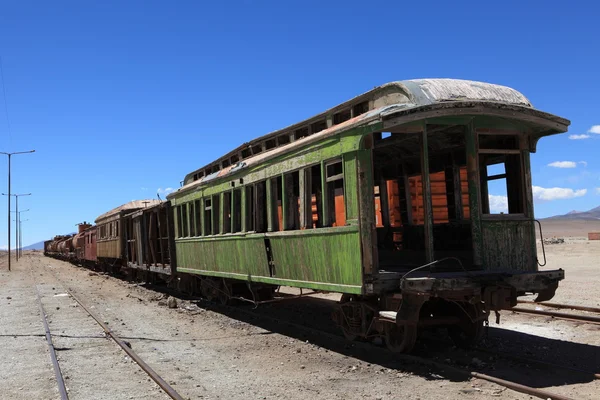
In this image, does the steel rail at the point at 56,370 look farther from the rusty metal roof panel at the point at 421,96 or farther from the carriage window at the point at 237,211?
the rusty metal roof panel at the point at 421,96

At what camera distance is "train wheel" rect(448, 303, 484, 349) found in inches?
314

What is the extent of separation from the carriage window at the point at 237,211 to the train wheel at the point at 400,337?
4.44 metres

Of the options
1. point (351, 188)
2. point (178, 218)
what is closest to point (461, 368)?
point (351, 188)

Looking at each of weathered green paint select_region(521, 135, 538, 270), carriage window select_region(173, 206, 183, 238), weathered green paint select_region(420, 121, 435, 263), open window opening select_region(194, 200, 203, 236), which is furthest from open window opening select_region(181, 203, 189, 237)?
weathered green paint select_region(521, 135, 538, 270)

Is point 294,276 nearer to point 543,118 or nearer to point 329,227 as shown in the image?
point 329,227

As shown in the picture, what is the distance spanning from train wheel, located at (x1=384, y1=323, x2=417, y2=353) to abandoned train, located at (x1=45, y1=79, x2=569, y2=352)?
0.06 ft

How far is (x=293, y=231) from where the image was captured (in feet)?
29.4

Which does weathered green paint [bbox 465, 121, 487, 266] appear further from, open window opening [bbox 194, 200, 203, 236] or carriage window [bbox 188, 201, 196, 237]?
carriage window [bbox 188, 201, 196, 237]

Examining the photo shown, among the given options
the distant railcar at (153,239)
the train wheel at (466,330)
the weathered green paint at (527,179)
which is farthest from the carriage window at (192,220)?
the weathered green paint at (527,179)

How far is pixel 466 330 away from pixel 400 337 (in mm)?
1204

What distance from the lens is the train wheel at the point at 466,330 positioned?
26.2ft

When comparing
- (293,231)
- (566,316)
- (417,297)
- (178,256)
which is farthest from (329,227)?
(178,256)

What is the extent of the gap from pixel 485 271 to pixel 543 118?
221cm

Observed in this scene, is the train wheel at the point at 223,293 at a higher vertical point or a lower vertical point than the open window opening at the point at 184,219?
lower
